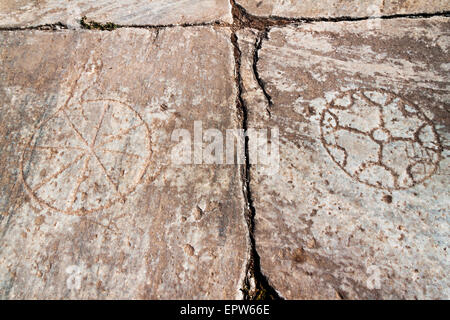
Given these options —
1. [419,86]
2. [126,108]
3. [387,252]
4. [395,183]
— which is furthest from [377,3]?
[126,108]

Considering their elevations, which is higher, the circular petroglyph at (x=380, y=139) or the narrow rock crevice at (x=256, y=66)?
the narrow rock crevice at (x=256, y=66)

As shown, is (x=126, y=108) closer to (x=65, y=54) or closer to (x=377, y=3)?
(x=65, y=54)

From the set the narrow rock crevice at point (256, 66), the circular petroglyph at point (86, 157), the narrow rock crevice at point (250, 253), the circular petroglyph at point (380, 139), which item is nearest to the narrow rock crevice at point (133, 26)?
the narrow rock crevice at point (256, 66)

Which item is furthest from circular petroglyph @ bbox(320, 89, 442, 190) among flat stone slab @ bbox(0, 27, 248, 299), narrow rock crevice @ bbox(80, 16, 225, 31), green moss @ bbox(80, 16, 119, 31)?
green moss @ bbox(80, 16, 119, 31)

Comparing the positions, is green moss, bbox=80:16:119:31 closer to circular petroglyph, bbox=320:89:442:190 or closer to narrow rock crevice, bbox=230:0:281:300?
narrow rock crevice, bbox=230:0:281:300

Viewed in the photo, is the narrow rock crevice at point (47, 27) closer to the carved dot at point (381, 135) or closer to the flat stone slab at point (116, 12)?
the flat stone slab at point (116, 12)

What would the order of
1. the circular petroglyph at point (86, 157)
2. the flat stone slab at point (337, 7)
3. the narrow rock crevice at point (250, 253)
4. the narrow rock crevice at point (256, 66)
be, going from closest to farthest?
1. the narrow rock crevice at point (250, 253)
2. the circular petroglyph at point (86, 157)
3. the narrow rock crevice at point (256, 66)
4. the flat stone slab at point (337, 7)

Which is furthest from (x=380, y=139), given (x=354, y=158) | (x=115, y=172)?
(x=115, y=172)
